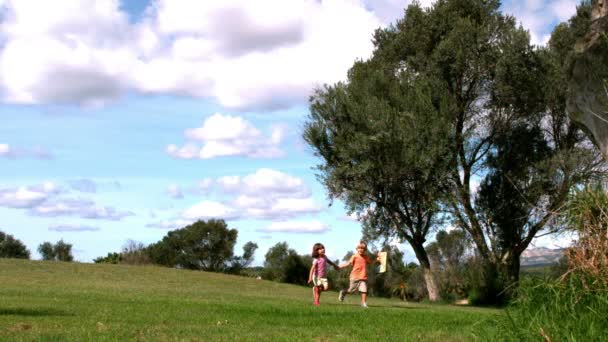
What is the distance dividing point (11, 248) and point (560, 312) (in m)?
78.7

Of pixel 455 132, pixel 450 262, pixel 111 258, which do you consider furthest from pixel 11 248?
pixel 455 132

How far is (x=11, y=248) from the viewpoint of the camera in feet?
254

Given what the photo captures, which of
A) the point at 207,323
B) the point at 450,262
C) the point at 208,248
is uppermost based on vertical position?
the point at 208,248

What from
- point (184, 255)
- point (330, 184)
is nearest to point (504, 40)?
point (330, 184)

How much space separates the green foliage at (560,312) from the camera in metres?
7.20

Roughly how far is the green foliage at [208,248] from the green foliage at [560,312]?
66575mm

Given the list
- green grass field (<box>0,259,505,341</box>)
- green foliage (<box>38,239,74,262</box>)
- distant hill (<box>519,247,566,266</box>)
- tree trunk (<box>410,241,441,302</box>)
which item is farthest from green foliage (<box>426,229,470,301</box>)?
green foliage (<box>38,239,74,262</box>)

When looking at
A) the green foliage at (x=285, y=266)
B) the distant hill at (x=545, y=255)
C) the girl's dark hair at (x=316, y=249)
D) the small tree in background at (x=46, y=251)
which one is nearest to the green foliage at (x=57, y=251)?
the small tree in background at (x=46, y=251)

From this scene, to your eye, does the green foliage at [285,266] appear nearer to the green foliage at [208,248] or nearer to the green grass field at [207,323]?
the green foliage at [208,248]

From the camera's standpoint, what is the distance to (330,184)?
3516 cm

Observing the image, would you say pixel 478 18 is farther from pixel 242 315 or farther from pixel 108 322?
pixel 108 322

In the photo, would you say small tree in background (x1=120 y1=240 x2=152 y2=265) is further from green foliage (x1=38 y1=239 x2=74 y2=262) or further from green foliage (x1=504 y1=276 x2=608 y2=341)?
green foliage (x1=504 y1=276 x2=608 y2=341)

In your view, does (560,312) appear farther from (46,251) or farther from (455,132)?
(46,251)

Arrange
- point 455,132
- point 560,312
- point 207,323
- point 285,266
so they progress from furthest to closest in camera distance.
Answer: point 285,266 → point 455,132 → point 207,323 → point 560,312
